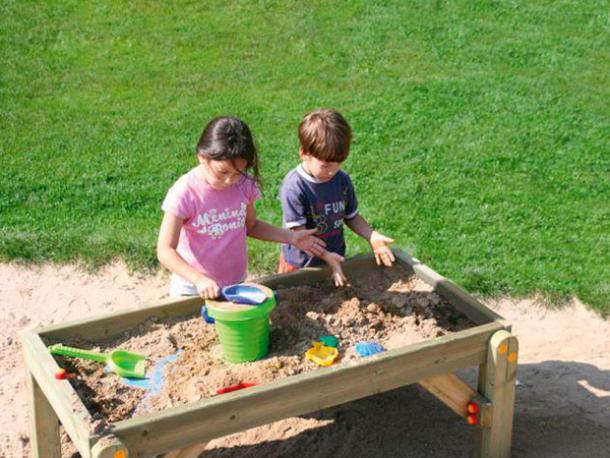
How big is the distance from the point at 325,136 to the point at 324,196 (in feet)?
1.17

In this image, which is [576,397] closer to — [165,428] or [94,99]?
[165,428]

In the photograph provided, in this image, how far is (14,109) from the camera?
304 inches

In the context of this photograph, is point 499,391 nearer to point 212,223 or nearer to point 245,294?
point 245,294

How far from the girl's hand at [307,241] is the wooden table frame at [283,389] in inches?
7.1

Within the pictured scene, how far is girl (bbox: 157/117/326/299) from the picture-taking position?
3514 millimetres

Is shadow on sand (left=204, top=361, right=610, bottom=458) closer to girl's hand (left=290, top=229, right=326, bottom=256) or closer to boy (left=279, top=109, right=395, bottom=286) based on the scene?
boy (left=279, top=109, right=395, bottom=286)

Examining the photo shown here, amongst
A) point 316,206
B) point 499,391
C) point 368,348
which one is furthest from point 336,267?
point 499,391

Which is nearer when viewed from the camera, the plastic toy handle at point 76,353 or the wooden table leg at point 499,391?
the plastic toy handle at point 76,353

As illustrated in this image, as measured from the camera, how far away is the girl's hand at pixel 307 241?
389 centimetres

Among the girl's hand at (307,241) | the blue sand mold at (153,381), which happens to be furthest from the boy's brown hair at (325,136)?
the blue sand mold at (153,381)

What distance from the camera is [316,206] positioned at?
4.07 m

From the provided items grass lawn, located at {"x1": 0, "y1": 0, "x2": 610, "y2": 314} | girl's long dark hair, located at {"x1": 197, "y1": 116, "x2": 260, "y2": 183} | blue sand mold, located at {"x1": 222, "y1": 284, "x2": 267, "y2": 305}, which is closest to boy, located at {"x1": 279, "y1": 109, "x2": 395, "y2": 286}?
girl's long dark hair, located at {"x1": 197, "y1": 116, "x2": 260, "y2": 183}

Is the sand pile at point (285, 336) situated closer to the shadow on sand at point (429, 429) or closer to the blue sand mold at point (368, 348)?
the blue sand mold at point (368, 348)

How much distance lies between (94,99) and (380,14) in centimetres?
300
